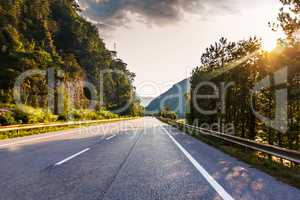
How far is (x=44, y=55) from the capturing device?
45.9m

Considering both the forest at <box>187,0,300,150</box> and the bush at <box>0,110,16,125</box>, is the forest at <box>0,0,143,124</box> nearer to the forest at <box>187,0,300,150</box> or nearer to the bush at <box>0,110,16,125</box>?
the bush at <box>0,110,16,125</box>

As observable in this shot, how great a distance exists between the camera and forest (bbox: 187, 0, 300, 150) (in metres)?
26.9

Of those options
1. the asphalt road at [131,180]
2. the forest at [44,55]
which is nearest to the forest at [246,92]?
the asphalt road at [131,180]

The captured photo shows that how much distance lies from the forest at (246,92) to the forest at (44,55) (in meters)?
18.2

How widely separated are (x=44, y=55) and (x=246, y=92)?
3076 cm

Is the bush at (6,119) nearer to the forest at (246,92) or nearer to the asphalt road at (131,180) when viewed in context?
the asphalt road at (131,180)

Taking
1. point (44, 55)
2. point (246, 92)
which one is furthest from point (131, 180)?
point (44, 55)

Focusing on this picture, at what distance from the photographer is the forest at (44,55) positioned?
123 ft

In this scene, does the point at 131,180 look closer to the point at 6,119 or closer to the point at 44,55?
the point at 6,119

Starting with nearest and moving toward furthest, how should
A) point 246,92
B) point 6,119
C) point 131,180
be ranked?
point 131,180, point 6,119, point 246,92

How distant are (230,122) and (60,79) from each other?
27.3 m

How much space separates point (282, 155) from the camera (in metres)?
8.17

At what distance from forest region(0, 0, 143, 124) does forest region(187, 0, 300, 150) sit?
18.2 m

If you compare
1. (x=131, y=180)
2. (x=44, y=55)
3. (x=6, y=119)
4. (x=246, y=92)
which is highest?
(x=44, y=55)
